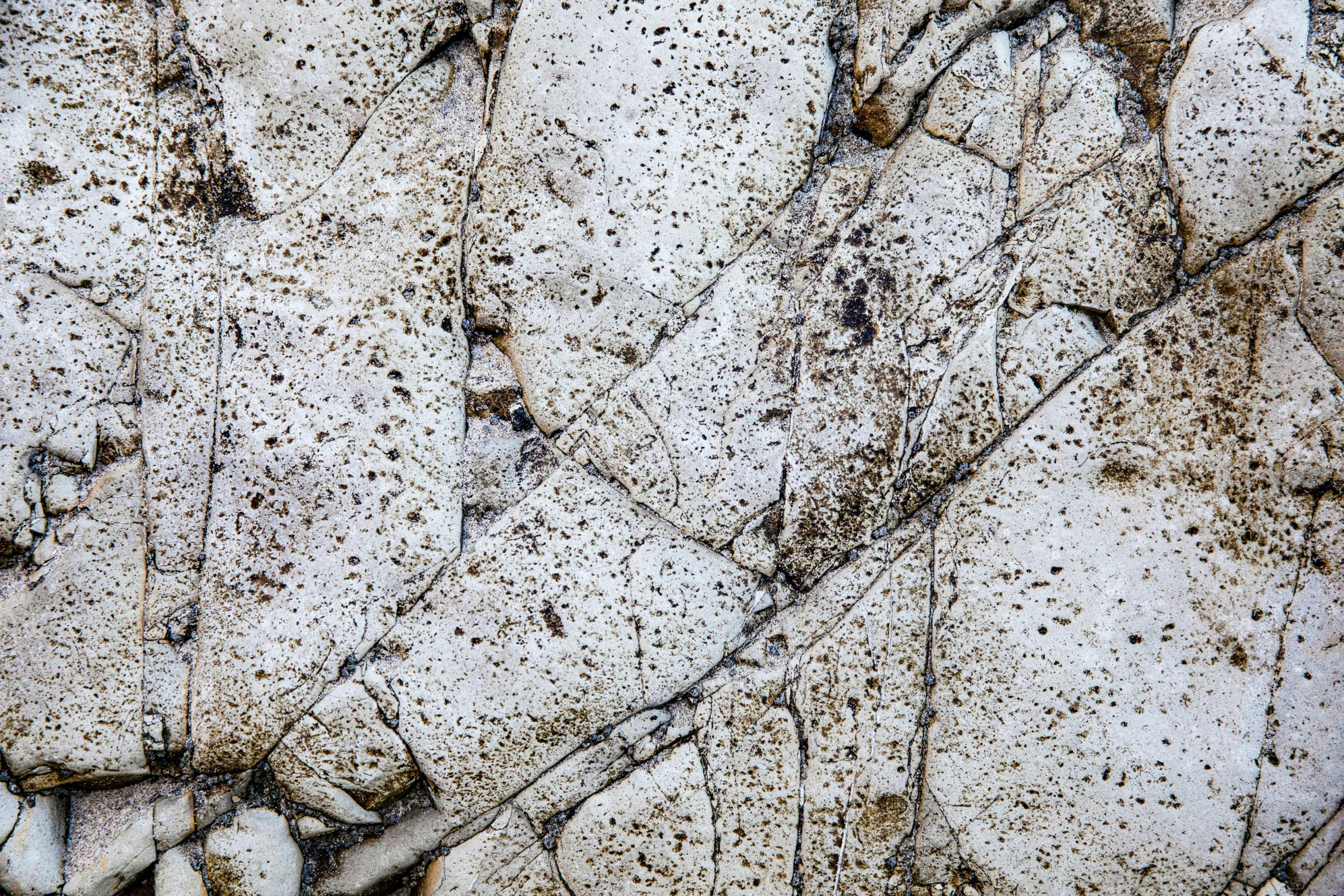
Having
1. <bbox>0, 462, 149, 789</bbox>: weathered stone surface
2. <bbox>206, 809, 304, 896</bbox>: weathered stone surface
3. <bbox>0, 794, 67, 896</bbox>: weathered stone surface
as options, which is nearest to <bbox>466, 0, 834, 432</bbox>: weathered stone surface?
<bbox>0, 462, 149, 789</bbox>: weathered stone surface

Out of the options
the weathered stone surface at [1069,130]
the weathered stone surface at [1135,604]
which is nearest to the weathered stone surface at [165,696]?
the weathered stone surface at [1135,604]

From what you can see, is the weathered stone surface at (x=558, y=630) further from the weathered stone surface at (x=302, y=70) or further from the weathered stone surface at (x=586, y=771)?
the weathered stone surface at (x=302, y=70)

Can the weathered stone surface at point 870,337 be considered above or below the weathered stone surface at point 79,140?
below

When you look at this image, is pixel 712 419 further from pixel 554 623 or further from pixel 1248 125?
pixel 1248 125

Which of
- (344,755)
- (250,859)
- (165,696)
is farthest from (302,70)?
(250,859)

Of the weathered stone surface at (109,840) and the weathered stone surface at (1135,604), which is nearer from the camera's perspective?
the weathered stone surface at (1135,604)
